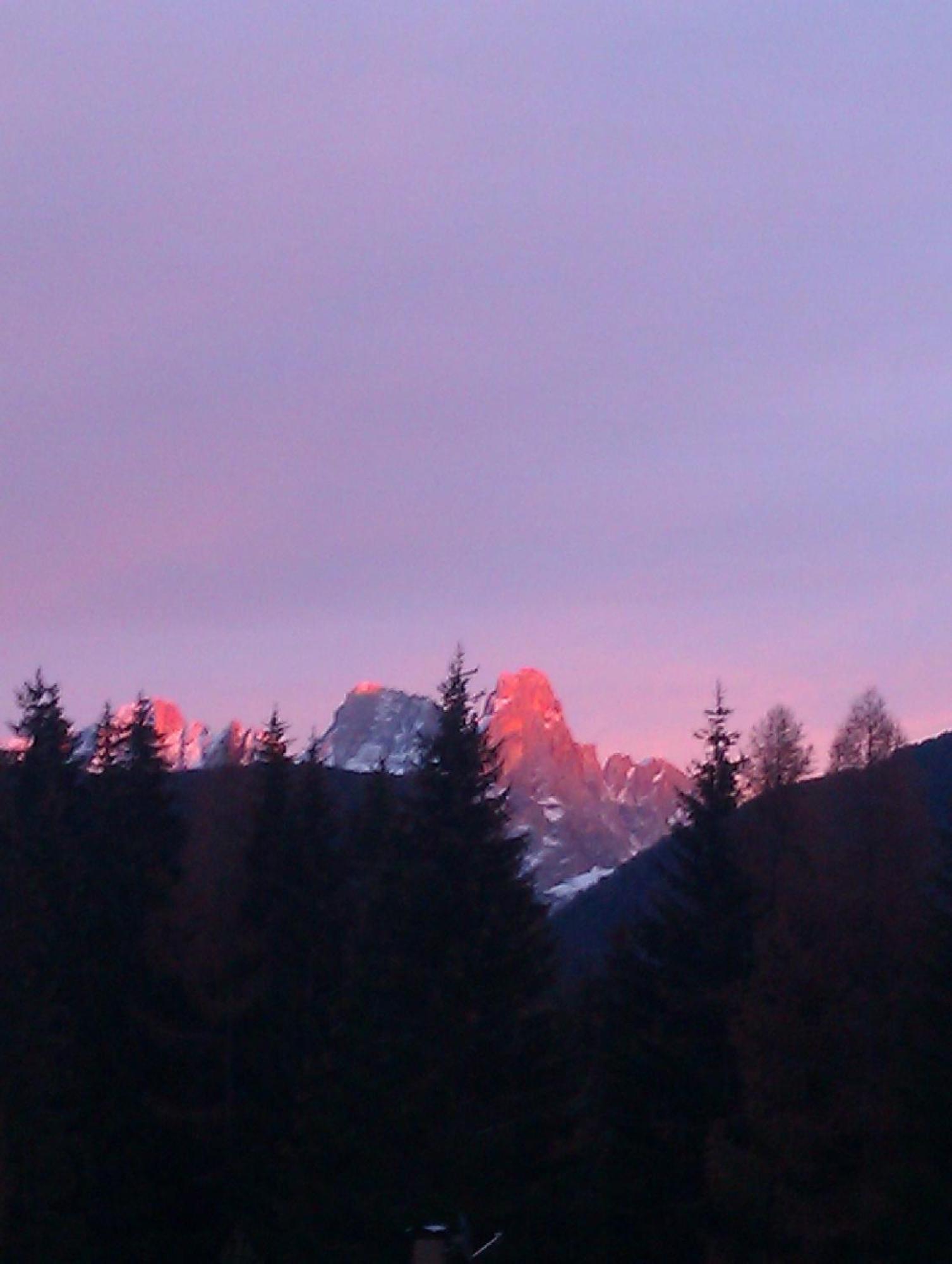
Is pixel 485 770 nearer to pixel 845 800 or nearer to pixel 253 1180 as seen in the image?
pixel 253 1180

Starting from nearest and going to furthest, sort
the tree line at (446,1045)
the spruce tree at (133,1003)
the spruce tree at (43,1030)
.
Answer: the tree line at (446,1045) → the spruce tree at (43,1030) → the spruce tree at (133,1003)

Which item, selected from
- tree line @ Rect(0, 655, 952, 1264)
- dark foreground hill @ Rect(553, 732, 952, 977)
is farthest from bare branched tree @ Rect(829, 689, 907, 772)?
tree line @ Rect(0, 655, 952, 1264)

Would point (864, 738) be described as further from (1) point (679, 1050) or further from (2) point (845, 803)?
(1) point (679, 1050)

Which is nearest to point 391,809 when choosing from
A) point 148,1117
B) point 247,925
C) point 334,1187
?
point 247,925

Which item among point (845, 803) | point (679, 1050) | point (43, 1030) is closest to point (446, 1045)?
point (679, 1050)

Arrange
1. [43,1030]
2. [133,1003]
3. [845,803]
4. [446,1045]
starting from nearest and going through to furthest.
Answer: [446,1045] → [43,1030] → [133,1003] → [845,803]

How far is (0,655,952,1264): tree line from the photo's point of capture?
86.8ft

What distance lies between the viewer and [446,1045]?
88.3 ft

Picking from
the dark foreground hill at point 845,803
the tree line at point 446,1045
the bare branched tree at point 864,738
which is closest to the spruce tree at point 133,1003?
the tree line at point 446,1045

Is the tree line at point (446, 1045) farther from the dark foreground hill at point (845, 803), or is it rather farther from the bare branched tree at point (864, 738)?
the bare branched tree at point (864, 738)

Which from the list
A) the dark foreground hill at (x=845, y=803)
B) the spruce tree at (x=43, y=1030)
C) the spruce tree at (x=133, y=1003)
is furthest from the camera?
the dark foreground hill at (x=845, y=803)

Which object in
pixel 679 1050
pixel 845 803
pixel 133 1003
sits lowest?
pixel 679 1050

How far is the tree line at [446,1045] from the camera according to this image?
26.5 meters

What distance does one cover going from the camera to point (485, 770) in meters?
29.1
